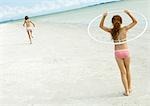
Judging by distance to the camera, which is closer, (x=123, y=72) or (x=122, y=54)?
(x=122, y=54)

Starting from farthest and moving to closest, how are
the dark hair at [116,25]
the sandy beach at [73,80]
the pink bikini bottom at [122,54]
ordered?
the sandy beach at [73,80] < the pink bikini bottom at [122,54] < the dark hair at [116,25]

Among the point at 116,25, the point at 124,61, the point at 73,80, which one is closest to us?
the point at 116,25

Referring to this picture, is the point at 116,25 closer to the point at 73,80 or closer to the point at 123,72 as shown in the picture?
the point at 123,72

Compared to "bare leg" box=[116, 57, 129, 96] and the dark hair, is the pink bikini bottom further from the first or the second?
the dark hair

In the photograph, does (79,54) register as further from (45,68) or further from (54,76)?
(54,76)

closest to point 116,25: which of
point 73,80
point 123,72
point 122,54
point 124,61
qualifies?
point 122,54

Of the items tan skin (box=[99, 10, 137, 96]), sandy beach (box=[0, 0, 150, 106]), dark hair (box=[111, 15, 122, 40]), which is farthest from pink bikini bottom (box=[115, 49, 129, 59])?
sandy beach (box=[0, 0, 150, 106])

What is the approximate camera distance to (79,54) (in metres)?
17.9

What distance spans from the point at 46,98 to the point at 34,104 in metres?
0.49

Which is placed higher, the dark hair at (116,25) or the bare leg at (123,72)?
the dark hair at (116,25)

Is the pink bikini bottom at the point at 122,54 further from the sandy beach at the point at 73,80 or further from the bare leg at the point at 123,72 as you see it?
the sandy beach at the point at 73,80

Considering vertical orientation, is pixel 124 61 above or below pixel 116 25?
below

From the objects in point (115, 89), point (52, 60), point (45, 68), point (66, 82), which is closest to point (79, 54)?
point (52, 60)

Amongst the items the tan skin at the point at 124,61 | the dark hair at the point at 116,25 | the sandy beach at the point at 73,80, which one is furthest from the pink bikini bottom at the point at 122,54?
the sandy beach at the point at 73,80
